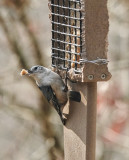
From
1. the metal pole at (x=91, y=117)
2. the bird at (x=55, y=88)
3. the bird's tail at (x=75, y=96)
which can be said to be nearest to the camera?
the metal pole at (x=91, y=117)

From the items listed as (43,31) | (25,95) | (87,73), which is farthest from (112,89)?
(87,73)

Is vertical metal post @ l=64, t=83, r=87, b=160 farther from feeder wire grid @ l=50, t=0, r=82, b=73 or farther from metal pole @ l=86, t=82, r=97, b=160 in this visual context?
feeder wire grid @ l=50, t=0, r=82, b=73

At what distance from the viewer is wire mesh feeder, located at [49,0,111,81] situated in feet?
11.4

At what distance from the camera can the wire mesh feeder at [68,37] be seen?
3477mm

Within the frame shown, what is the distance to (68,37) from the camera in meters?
3.80

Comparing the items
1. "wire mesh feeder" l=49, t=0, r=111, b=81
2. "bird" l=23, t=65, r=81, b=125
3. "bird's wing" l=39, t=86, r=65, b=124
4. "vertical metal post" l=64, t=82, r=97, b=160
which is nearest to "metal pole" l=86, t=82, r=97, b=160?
"vertical metal post" l=64, t=82, r=97, b=160

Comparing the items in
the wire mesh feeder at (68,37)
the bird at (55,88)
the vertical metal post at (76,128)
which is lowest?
the vertical metal post at (76,128)

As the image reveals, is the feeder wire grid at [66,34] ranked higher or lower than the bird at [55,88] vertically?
higher

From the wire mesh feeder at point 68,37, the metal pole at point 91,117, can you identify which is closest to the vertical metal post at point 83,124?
the metal pole at point 91,117

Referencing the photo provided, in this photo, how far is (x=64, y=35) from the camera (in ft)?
12.6

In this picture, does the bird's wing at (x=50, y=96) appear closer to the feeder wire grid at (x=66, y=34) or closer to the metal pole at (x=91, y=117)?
the feeder wire grid at (x=66, y=34)

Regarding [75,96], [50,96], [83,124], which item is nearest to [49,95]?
[50,96]

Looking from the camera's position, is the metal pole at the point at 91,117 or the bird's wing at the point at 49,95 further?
the bird's wing at the point at 49,95

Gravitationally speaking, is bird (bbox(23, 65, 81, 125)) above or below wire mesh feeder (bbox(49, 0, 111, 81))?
below
